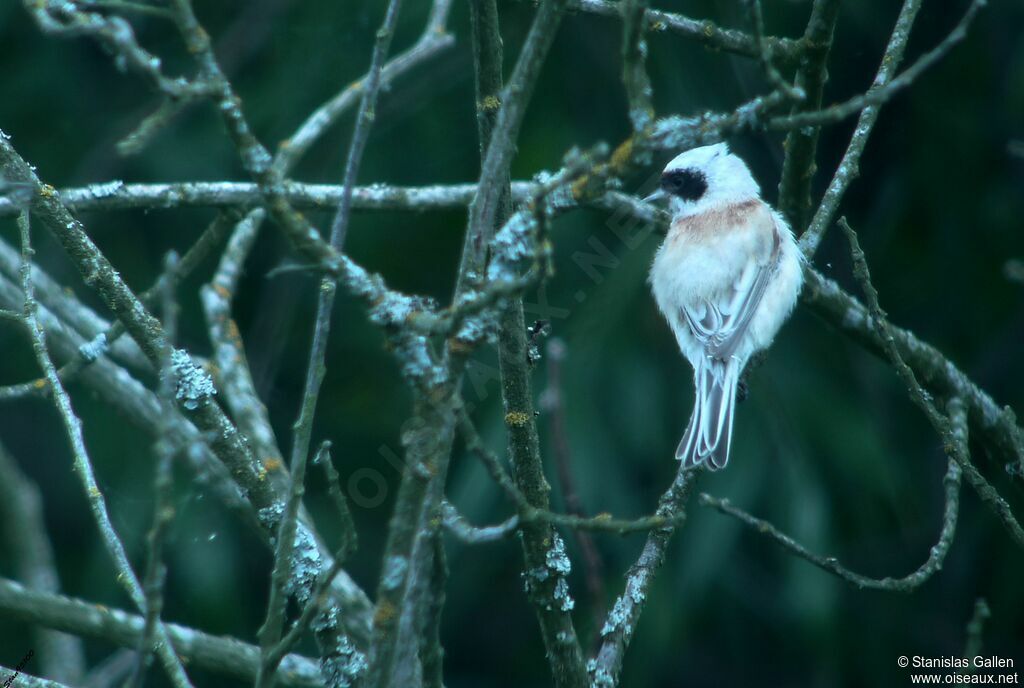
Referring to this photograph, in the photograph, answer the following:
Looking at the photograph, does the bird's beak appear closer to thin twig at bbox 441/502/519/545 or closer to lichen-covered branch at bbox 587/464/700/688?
lichen-covered branch at bbox 587/464/700/688

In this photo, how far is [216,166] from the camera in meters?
5.18

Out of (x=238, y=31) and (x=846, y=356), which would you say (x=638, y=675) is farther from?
(x=238, y=31)

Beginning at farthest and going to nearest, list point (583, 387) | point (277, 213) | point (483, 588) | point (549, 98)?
point (483, 588) → point (549, 98) → point (583, 387) → point (277, 213)

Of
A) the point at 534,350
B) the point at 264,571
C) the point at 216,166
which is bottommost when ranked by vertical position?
the point at 534,350

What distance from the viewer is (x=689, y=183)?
396cm

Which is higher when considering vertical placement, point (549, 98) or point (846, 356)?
point (549, 98)

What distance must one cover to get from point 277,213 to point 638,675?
3780 millimetres

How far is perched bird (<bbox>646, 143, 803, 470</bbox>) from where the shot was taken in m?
3.22

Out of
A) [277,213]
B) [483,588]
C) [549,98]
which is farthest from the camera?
[483,588]

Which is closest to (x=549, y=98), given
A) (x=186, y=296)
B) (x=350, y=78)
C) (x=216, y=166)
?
(x=350, y=78)

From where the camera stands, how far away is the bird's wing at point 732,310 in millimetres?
3307

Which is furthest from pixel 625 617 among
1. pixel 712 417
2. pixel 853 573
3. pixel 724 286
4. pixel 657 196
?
pixel 657 196

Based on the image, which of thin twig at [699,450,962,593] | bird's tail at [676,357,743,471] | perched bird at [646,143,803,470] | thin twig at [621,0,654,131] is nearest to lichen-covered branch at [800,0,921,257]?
perched bird at [646,143,803,470]

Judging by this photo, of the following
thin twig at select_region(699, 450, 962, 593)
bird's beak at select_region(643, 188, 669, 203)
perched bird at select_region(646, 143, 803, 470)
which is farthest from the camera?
bird's beak at select_region(643, 188, 669, 203)
